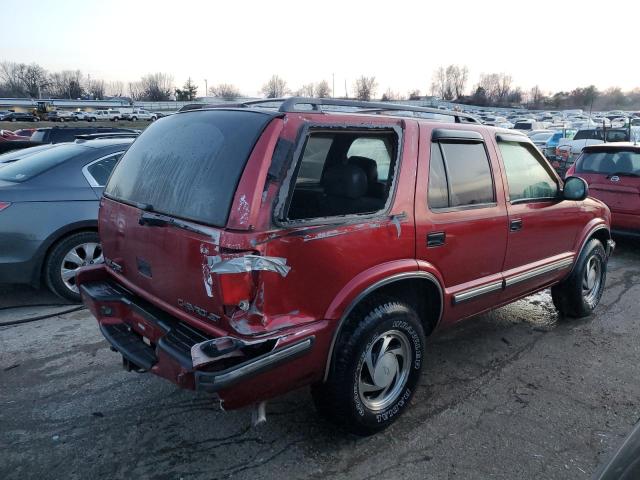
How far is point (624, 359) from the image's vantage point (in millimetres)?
4039

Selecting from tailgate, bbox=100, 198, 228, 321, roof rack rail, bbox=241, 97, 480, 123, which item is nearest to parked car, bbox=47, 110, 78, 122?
tailgate, bbox=100, 198, 228, 321

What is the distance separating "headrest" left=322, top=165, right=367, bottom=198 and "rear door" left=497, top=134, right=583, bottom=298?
128 cm

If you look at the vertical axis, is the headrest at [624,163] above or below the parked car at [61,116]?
below

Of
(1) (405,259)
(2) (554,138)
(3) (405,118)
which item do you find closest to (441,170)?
(3) (405,118)

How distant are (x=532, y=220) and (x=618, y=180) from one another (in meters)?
4.39

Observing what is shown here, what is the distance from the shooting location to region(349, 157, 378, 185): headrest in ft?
10.3

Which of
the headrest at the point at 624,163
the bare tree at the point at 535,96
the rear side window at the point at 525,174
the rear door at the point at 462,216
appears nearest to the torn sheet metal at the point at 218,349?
the rear door at the point at 462,216

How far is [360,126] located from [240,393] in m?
1.56

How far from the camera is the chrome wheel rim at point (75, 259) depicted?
4.95 meters

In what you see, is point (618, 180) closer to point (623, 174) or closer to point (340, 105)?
point (623, 174)

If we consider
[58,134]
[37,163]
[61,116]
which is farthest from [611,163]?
[61,116]

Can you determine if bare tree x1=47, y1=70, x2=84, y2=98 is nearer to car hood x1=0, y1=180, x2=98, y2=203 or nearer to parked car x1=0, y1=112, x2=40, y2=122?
parked car x1=0, y1=112, x2=40, y2=122

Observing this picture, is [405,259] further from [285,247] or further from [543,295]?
[543,295]

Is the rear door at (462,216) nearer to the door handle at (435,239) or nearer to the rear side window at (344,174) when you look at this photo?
the door handle at (435,239)
